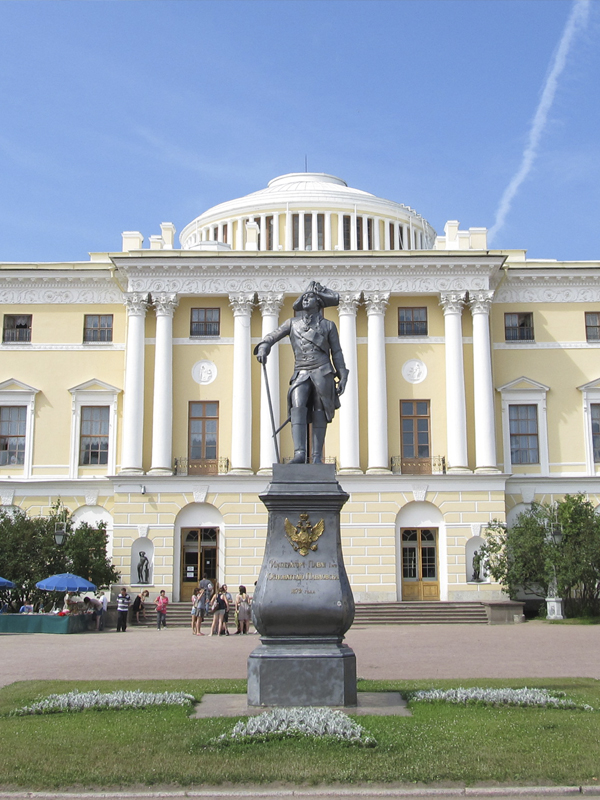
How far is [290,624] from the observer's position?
12.7 metres

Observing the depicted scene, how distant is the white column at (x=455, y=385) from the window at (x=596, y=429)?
6.68 metres

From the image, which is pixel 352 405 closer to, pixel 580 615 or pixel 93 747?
pixel 580 615

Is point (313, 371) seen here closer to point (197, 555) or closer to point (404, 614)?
point (404, 614)

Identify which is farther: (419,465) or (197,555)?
(419,465)

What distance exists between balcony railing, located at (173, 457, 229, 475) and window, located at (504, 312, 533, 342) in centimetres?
1526

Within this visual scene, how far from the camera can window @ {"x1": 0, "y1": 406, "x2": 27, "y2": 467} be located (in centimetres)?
4391

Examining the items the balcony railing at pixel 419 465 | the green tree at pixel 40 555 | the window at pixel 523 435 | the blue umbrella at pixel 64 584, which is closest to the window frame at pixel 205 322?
the balcony railing at pixel 419 465

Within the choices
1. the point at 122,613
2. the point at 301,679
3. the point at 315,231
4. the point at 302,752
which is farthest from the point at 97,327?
the point at 302,752

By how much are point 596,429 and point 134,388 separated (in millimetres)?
22181

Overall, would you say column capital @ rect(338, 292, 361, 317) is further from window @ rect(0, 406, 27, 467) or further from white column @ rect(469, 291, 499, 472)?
window @ rect(0, 406, 27, 467)

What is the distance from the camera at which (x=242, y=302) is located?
43656 mm

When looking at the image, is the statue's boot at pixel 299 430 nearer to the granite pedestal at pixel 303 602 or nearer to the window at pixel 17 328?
the granite pedestal at pixel 303 602

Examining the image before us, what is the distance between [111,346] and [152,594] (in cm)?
1233

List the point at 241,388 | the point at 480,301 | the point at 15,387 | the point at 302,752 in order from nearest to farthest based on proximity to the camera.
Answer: the point at 302,752 → the point at 241,388 → the point at 480,301 → the point at 15,387
